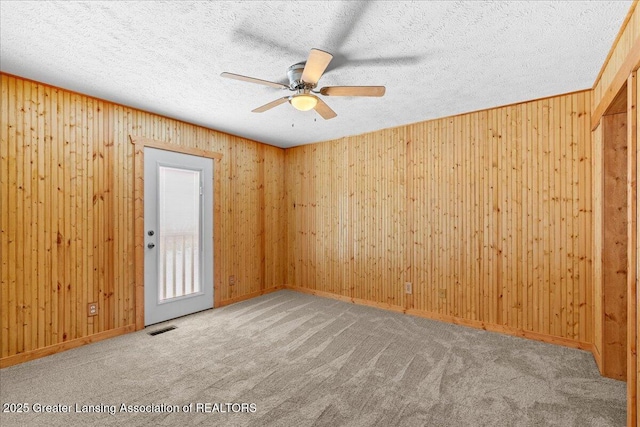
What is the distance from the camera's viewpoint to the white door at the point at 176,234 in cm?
346

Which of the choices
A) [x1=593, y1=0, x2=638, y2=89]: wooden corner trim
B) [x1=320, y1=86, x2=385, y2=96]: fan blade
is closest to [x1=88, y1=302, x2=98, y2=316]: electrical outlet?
[x1=320, y1=86, x2=385, y2=96]: fan blade

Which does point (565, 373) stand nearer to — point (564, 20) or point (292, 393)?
point (292, 393)

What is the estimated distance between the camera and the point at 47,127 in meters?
2.75

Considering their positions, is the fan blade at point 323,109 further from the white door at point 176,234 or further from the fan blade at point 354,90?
the white door at point 176,234

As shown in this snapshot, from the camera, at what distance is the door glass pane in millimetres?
3607

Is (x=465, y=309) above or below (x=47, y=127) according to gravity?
below

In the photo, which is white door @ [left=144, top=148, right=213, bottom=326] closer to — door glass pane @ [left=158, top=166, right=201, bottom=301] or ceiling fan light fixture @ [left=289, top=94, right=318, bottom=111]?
door glass pane @ [left=158, top=166, right=201, bottom=301]

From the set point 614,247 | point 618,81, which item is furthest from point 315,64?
point 614,247

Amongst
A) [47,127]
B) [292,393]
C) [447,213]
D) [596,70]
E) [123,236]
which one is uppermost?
[596,70]

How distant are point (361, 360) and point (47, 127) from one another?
145 inches

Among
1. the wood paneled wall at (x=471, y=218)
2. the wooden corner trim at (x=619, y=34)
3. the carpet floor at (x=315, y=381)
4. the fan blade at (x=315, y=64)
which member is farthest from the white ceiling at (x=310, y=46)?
the carpet floor at (x=315, y=381)

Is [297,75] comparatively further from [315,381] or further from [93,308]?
[93,308]

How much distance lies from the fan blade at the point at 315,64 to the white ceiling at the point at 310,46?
23cm

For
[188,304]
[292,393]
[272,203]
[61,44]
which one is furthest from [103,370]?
[272,203]
